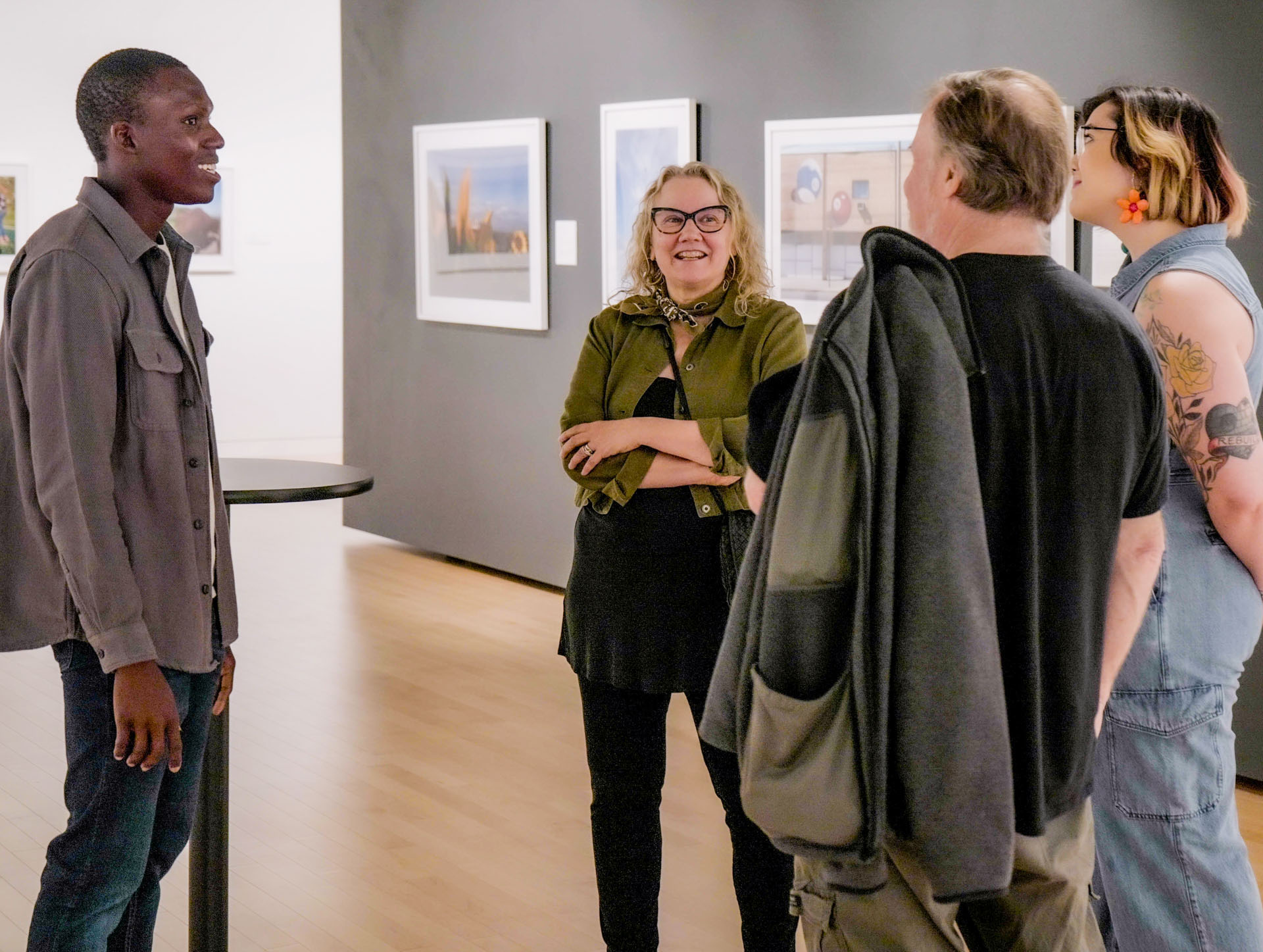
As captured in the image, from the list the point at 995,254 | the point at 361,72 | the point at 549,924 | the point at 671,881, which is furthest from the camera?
the point at 361,72

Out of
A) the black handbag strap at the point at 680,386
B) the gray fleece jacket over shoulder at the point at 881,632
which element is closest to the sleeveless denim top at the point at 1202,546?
the black handbag strap at the point at 680,386

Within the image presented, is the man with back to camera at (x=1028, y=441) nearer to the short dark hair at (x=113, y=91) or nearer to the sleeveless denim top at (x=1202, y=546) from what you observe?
the sleeveless denim top at (x=1202, y=546)

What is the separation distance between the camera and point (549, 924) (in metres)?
3.36

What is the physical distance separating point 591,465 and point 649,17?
4.20 m

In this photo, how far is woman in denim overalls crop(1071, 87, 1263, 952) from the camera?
232 centimetres

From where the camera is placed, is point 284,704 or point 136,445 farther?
point 284,704

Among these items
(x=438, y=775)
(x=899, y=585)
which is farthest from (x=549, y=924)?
(x=899, y=585)

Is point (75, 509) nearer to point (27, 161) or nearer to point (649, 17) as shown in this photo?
point (649, 17)

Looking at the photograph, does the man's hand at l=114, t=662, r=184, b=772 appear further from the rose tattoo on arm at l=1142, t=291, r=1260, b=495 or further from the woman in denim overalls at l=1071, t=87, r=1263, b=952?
the rose tattoo on arm at l=1142, t=291, r=1260, b=495

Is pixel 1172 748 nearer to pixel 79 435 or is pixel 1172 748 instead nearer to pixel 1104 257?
pixel 79 435

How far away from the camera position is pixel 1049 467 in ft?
5.52

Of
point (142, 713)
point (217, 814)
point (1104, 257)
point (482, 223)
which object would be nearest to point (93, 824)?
point (142, 713)

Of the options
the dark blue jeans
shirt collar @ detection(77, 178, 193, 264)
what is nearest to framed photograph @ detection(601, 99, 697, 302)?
shirt collar @ detection(77, 178, 193, 264)

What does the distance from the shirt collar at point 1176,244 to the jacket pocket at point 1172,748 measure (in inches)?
28.0
